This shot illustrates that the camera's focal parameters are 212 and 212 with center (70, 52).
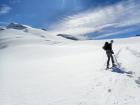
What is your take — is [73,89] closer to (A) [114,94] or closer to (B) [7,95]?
(A) [114,94]

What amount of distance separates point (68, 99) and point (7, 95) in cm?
346

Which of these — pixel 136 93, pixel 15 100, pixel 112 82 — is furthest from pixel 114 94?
pixel 15 100

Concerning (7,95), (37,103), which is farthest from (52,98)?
(7,95)

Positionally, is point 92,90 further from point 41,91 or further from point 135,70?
point 135,70

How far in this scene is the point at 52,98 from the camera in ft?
30.9

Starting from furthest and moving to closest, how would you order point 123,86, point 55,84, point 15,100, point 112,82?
point 55,84
point 112,82
point 123,86
point 15,100

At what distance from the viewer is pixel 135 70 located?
13.5 metres

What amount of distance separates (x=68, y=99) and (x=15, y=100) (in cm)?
247

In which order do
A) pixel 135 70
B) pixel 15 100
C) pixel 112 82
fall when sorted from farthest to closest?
1. pixel 135 70
2. pixel 112 82
3. pixel 15 100

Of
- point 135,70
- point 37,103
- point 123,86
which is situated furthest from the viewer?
point 135,70

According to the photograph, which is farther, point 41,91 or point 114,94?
point 41,91

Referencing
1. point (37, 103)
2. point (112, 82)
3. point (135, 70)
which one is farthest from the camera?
point (135, 70)

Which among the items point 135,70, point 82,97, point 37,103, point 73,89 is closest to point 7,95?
point 37,103

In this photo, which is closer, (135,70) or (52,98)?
(52,98)
